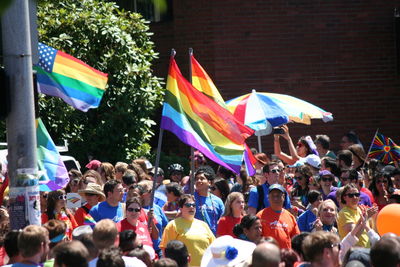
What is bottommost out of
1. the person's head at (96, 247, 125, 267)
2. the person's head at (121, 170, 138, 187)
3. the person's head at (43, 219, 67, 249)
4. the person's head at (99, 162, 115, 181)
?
the person's head at (99, 162, 115, 181)

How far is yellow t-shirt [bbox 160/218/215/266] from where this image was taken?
30.1ft

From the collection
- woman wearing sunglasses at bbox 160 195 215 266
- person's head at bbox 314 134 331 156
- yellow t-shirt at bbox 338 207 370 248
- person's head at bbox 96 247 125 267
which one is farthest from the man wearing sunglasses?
person's head at bbox 96 247 125 267

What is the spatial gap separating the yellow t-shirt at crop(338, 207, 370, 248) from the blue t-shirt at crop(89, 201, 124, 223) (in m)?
2.57

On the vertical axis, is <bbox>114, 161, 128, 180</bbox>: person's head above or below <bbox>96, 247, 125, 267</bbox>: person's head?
below

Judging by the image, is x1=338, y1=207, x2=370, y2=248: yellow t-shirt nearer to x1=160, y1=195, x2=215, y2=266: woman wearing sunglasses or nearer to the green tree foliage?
x1=160, y1=195, x2=215, y2=266: woman wearing sunglasses

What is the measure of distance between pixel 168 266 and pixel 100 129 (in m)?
9.27

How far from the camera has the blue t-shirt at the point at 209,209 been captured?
10.7 meters

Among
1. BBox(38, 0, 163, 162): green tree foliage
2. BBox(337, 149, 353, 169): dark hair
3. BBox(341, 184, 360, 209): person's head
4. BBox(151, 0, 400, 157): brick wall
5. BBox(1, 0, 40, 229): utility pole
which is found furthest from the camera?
BBox(151, 0, 400, 157): brick wall

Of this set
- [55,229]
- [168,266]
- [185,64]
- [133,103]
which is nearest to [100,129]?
A: [133,103]

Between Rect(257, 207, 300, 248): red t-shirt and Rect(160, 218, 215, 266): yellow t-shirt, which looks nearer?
Rect(160, 218, 215, 266): yellow t-shirt

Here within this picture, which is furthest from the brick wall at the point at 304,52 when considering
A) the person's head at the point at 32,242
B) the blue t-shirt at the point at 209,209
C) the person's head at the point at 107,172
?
the person's head at the point at 32,242

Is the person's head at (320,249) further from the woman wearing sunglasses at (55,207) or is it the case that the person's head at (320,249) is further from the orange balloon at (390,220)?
the woman wearing sunglasses at (55,207)

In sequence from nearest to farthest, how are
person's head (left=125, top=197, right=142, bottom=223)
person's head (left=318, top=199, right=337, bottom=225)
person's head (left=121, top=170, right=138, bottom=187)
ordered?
1. person's head (left=125, top=197, right=142, bottom=223)
2. person's head (left=318, top=199, right=337, bottom=225)
3. person's head (left=121, top=170, right=138, bottom=187)

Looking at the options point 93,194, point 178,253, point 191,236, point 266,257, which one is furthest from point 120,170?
point 266,257
